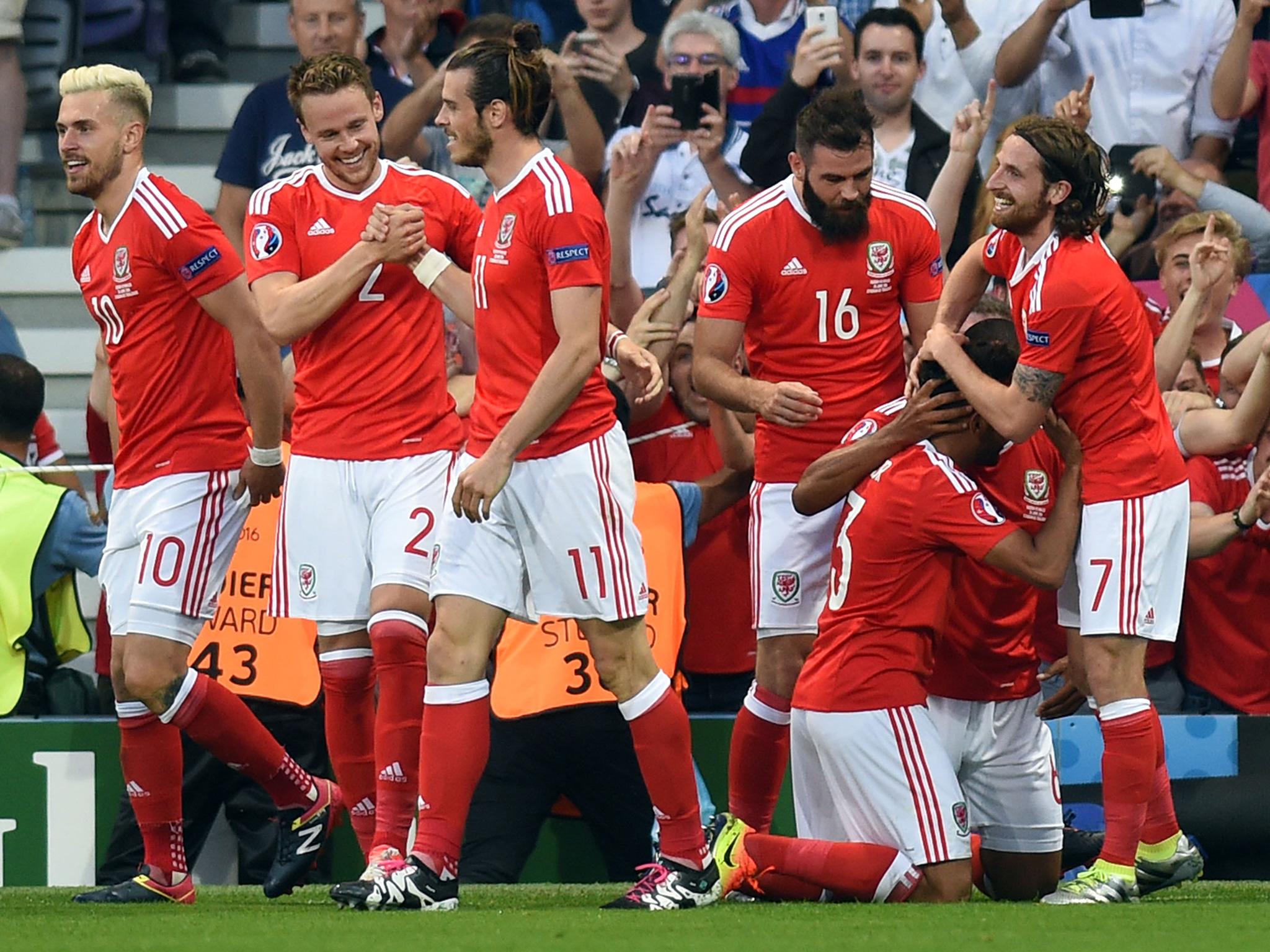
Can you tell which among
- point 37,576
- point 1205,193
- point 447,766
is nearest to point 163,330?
point 447,766

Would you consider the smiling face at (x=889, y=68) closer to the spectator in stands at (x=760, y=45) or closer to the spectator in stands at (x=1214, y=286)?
the spectator in stands at (x=760, y=45)

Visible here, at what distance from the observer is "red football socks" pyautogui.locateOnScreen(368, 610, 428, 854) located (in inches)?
233

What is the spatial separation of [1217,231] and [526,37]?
3281 mm

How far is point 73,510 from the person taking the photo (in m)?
7.80

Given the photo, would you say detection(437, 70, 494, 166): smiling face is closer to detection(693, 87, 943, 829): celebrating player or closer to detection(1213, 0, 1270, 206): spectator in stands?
detection(693, 87, 943, 829): celebrating player

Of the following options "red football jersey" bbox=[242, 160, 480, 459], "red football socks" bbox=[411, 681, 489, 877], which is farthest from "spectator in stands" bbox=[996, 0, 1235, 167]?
"red football socks" bbox=[411, 681, 489, 877]

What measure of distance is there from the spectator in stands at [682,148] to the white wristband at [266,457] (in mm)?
2723

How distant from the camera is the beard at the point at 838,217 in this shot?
6590mm

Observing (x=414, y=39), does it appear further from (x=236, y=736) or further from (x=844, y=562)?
(x=844, y=562)

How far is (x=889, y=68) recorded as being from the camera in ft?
29.7

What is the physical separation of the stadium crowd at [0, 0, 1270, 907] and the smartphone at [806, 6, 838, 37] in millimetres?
601

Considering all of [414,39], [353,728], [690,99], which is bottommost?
[353,728]

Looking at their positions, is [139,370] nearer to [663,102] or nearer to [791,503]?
[791,503]

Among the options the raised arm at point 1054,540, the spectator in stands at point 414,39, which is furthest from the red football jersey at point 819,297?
the spectator in stands at point 414,39
